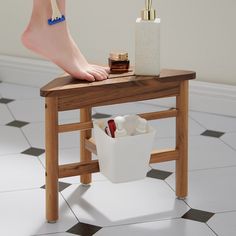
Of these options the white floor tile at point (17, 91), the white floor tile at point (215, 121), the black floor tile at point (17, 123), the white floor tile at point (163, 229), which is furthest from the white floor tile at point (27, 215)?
the white floor tile at point (17, 91)

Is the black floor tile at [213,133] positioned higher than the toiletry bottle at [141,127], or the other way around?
the toiletry bottle at [141,127]

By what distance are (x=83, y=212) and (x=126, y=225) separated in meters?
0.18

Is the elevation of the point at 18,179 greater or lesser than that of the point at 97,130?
lesser

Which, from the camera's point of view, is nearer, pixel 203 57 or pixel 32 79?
pixel 203 57

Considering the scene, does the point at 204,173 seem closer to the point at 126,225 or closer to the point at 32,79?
the point at 126,225

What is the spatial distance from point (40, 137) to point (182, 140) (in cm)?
95

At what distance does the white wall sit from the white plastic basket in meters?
1.38

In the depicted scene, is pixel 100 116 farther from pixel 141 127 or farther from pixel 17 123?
pixel 141 127

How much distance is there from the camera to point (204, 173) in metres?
2.54

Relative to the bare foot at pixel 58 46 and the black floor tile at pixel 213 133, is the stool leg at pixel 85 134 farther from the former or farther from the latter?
the black floor tile at pixel 213 133

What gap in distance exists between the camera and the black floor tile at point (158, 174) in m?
2.51

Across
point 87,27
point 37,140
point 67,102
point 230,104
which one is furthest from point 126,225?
point 87,27

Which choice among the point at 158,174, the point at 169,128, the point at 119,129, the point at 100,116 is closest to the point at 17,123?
the point at 100,116

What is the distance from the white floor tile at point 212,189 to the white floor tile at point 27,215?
0.47 metres
